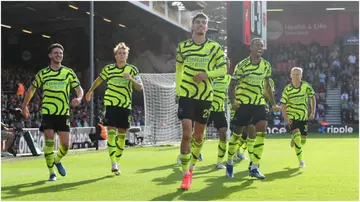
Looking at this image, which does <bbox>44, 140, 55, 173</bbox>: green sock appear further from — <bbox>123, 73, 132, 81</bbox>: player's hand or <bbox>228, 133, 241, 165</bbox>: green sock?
<bbox>228, 133, 241, 165</bbox>: green sock

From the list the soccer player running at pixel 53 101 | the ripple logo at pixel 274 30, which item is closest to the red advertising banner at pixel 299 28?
the ripple logo at pixel 274 30

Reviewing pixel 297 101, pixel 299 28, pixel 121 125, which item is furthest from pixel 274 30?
pixel 121 125

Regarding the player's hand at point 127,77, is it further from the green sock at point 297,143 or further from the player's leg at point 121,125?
the green sock at point 297,143

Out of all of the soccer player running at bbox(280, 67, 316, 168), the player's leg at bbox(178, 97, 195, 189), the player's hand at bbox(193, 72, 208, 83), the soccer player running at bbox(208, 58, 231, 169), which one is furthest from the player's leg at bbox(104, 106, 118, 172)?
the soccer player running at bbox(280, 67, 316, 168)

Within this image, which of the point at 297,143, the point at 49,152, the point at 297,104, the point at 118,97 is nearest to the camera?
the point at 49,152

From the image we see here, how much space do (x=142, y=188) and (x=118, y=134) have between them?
2.95 meters

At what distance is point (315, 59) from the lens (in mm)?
45406

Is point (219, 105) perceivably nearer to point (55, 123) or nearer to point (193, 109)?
point (55, 123)

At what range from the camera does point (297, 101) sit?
42.6 ft

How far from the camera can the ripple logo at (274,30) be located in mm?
48281

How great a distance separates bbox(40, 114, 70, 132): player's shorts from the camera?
10008 millimetres

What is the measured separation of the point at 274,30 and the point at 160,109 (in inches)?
988

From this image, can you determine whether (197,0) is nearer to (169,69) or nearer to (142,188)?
(169,69)

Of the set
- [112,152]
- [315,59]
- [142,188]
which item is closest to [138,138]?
[112,152]
